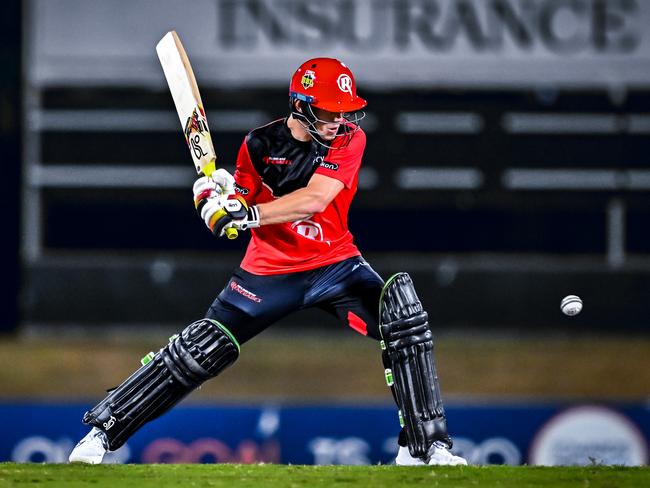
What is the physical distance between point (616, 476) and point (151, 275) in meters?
4.76

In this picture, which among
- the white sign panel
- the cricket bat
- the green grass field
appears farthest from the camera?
the white sign panel

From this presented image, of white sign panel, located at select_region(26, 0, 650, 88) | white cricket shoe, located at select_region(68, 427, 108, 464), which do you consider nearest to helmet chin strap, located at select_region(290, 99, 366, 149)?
white cricket shoe, located at select_region(68, 427, 108, 464)

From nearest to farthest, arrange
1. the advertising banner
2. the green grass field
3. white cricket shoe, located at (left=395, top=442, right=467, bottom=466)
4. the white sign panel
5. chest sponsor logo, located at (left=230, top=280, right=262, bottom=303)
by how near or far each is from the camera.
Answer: the green grass field, white cricket shoe, located at (left=395, top=442, right=467, bottom=466), chest sponsor logo, located at (left=230, top=280, right=262, bottom=303), the advertising banner, the white sign panel

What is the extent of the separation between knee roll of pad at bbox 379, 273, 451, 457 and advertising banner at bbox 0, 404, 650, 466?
2.32 meters

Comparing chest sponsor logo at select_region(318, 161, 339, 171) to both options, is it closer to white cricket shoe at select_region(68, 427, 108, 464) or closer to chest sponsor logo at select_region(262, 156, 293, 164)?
chest sponsor logo at select_region(262, 156, 293, 164)

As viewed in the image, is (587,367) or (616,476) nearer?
(616,476)

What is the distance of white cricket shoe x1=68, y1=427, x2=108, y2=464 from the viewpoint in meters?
4.75

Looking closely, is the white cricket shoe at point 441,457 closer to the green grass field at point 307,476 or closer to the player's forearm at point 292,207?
the green grass field at point 307,476

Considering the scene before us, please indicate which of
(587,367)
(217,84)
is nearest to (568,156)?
(587,367)

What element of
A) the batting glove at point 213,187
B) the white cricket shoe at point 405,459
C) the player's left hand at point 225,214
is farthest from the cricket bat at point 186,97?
the white cricket shoe at point 405,459

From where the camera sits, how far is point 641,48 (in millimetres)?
8602

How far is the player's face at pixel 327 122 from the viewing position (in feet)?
15.8

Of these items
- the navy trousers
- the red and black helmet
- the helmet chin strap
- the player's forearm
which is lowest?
the navy trousers

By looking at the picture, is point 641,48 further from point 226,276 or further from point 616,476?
point 616,476
